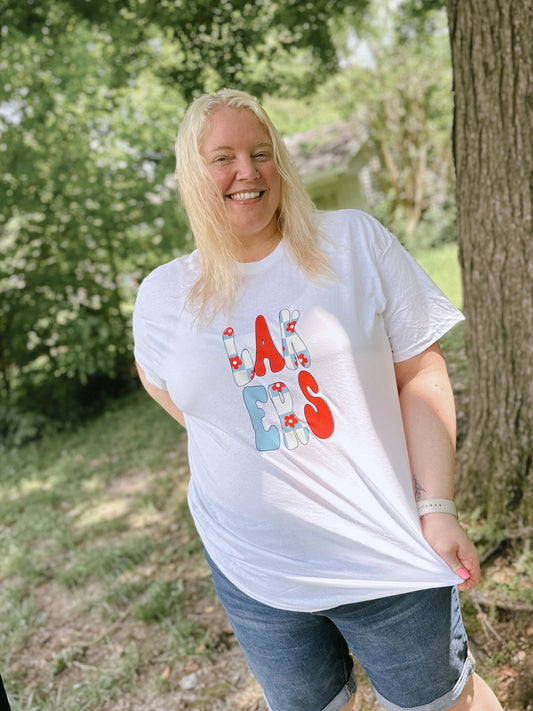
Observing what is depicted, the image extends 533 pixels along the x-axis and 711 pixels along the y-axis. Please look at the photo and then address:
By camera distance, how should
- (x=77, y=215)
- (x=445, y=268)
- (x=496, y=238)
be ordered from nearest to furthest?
(x=496, y=238) → (x=77, y=215) → (x=445, y=268)

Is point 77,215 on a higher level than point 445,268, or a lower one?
higher

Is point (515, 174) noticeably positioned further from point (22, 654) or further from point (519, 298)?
point (22, 654)

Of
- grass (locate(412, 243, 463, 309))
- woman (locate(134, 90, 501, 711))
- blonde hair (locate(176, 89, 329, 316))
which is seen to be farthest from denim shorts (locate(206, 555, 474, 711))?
grass (locate(412, 243, 463, 309))

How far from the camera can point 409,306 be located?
56.9 inches

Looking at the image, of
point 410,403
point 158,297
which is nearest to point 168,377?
point 158,297

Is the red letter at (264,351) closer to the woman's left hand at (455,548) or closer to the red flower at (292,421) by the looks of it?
the red flower at (292,421)

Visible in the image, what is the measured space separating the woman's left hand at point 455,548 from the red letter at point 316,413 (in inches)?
12.2

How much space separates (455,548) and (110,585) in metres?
3.07

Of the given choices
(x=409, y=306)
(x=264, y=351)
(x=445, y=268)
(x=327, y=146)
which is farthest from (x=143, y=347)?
(x=327, y=146)

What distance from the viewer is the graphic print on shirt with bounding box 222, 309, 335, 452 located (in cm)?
140

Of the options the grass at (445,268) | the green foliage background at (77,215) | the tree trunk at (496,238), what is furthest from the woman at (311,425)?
the grass at (445,268)

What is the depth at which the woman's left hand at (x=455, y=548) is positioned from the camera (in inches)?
53.2

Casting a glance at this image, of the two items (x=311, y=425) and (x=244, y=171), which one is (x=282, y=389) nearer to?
(x=311, y=425)

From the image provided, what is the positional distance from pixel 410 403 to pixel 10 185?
23.4 feet
